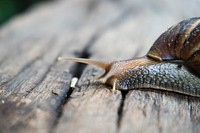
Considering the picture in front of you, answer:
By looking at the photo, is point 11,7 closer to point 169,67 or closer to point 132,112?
point 169,67

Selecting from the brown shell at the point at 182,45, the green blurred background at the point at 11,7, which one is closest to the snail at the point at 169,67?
the brown shell at the point at 182,45

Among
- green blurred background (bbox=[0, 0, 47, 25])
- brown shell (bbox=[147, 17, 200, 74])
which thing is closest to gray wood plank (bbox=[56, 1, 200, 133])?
brown shell (bbox=[147, 17, 200, 74])

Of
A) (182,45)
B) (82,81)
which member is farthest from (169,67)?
(82,81)

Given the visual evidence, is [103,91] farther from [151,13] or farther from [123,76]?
[151,13]

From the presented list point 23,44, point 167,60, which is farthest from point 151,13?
point 167,60

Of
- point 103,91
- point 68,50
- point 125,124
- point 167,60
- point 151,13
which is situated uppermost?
point 151,13

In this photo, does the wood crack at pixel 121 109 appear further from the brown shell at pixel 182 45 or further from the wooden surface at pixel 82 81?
the brown shell at pixel 182 45
